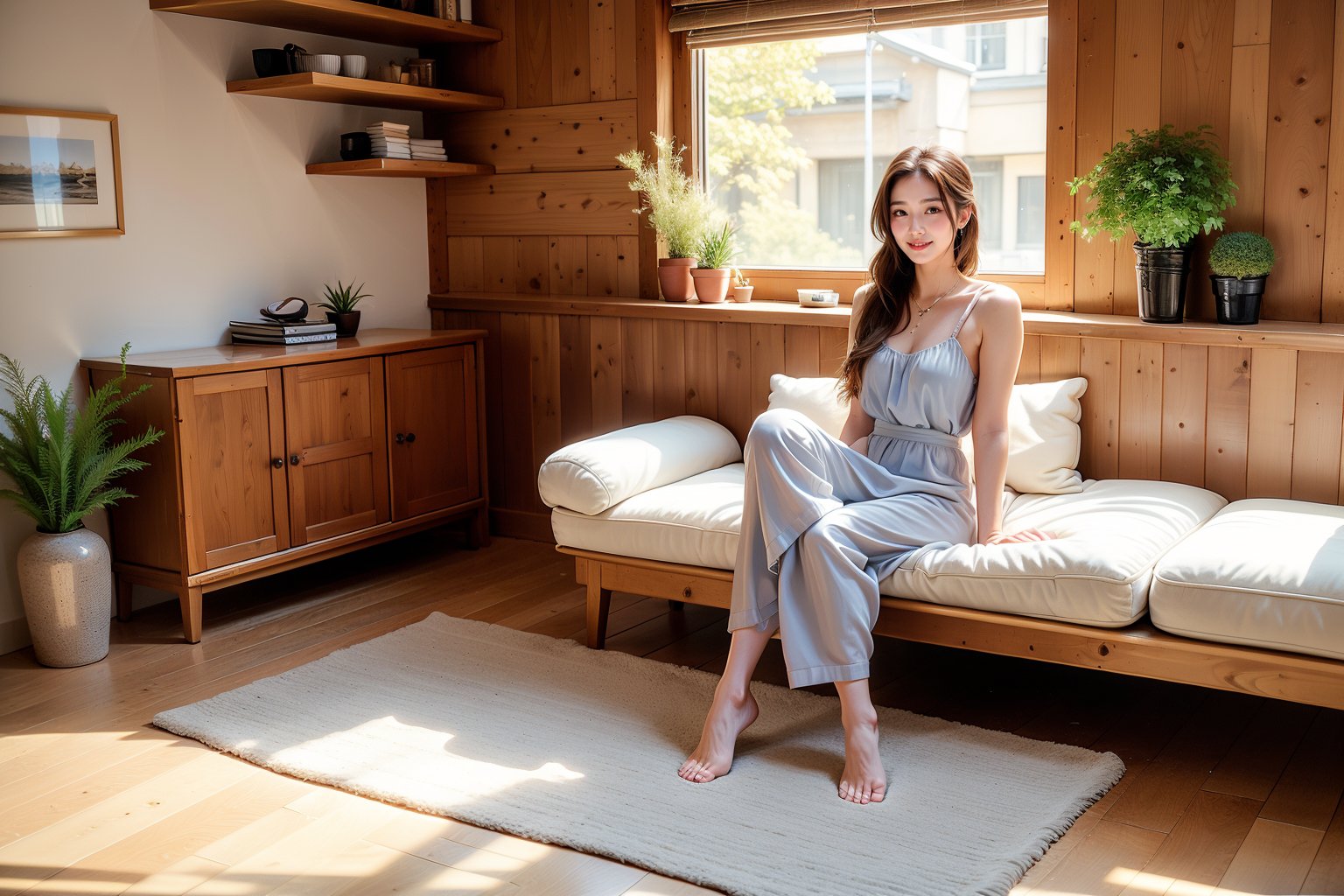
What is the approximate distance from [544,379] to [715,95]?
46.4 inches

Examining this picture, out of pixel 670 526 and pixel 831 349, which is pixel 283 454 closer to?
pixel 670 526

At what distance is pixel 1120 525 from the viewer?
283 centimetres

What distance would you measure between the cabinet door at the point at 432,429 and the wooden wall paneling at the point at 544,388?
238mm

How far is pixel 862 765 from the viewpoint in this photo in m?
2.57

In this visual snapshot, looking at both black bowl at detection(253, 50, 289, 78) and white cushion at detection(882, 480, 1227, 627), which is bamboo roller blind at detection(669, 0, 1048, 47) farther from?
white cushion at detection(882, 480, 1227, 627)

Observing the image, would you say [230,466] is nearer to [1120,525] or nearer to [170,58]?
[170,58]

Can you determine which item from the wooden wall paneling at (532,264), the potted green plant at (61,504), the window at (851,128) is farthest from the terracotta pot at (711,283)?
the potted green plant at (61,504)

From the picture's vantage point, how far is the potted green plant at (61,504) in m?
3.34

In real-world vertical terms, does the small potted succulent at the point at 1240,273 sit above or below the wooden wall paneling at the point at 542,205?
below

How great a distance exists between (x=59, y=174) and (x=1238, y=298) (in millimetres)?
3197

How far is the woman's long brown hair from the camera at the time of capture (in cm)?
293

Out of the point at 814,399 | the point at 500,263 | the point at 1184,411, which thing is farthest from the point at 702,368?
the point at 1184,411

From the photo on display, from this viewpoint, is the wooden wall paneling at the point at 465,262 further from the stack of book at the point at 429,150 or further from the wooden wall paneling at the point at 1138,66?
the wooden wall paneling at the point at 1138,66

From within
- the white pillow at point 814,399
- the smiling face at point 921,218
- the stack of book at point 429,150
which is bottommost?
the white pillow at point 814,399
